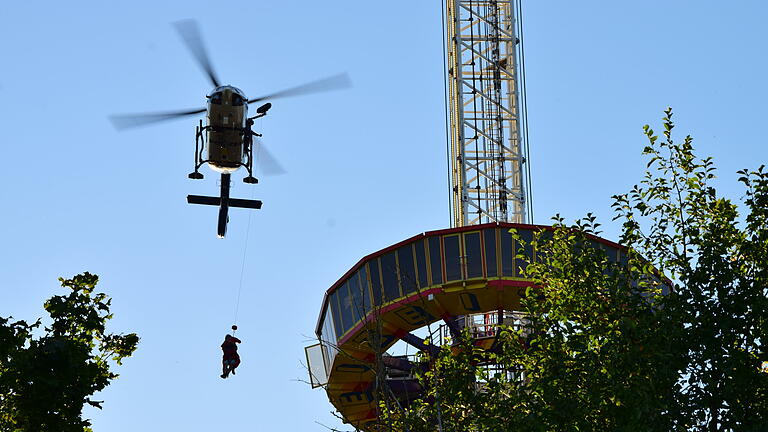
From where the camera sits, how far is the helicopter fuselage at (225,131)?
49562 mm

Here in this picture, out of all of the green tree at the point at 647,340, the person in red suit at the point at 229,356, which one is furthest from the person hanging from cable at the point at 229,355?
the green tree at the point at 647,340

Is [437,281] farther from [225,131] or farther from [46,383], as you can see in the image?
[46,383]

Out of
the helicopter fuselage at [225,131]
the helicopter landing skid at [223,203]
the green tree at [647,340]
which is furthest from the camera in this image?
the helicopter landing skid at [223,203]

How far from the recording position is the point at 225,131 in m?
49.6

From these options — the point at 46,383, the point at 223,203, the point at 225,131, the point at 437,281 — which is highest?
the point at 225,131

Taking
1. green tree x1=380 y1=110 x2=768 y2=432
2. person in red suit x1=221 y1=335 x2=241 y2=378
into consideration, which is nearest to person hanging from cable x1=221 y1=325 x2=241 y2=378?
person in red suit x1=221 y1=335 x2=241 y2=378

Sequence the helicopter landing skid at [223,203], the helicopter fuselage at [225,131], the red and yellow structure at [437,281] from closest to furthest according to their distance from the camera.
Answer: the helicopter fuselage at [225,131]
the helicopter landing skid at [223,203]
the red and yellow structure at [437,281]

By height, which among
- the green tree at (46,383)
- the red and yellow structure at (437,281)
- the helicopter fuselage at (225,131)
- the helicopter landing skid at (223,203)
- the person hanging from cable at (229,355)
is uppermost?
the helicopter fuselage at (225,131)

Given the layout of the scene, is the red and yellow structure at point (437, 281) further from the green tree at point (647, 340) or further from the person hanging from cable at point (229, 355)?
the green tree at point (647, 340)

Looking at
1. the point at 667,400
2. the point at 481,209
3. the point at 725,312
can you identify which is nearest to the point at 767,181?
the point at 725,312

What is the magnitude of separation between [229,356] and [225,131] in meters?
9.07

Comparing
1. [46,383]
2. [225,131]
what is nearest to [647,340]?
[46,383]

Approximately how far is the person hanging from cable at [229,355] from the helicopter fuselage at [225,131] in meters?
6.74

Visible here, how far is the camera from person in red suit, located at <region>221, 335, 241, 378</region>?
5078 centimetres
